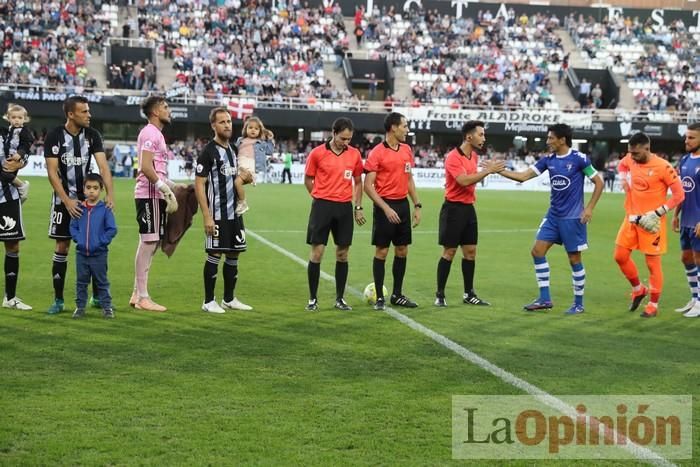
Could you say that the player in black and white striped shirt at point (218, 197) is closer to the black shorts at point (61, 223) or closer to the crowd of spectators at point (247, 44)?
the black shorts at point (61, 223)

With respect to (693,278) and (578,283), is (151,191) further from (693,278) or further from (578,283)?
(693,278)

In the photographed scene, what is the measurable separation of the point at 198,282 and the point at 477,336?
14.3ft

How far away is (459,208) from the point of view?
932 cm

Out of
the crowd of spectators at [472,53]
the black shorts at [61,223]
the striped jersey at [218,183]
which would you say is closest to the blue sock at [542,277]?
the striped jersey at [218,183]

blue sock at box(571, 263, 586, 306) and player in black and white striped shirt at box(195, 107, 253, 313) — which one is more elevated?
player in black and white striped shirt at box(195, 107, 253, 313)

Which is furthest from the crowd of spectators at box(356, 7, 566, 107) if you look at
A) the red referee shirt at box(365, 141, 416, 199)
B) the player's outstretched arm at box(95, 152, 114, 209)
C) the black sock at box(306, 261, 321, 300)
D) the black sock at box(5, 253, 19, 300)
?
the black sock at box(5, 253, 19, 300)

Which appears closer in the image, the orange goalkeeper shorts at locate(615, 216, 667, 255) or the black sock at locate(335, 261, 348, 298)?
the black sock at locate(335, 261, 348, 298)

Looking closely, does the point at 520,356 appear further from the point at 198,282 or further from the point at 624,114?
the point at 624,114

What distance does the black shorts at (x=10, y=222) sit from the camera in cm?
822

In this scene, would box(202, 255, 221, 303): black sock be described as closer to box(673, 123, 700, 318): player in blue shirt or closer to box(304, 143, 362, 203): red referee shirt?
box(304, 143, 362, 203): red referee shirt

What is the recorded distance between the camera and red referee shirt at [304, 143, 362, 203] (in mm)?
8766

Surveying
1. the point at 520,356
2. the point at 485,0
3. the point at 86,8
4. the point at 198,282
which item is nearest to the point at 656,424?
the point at 520,356

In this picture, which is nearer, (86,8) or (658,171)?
(658,171)

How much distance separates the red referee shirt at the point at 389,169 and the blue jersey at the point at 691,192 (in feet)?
10.1
